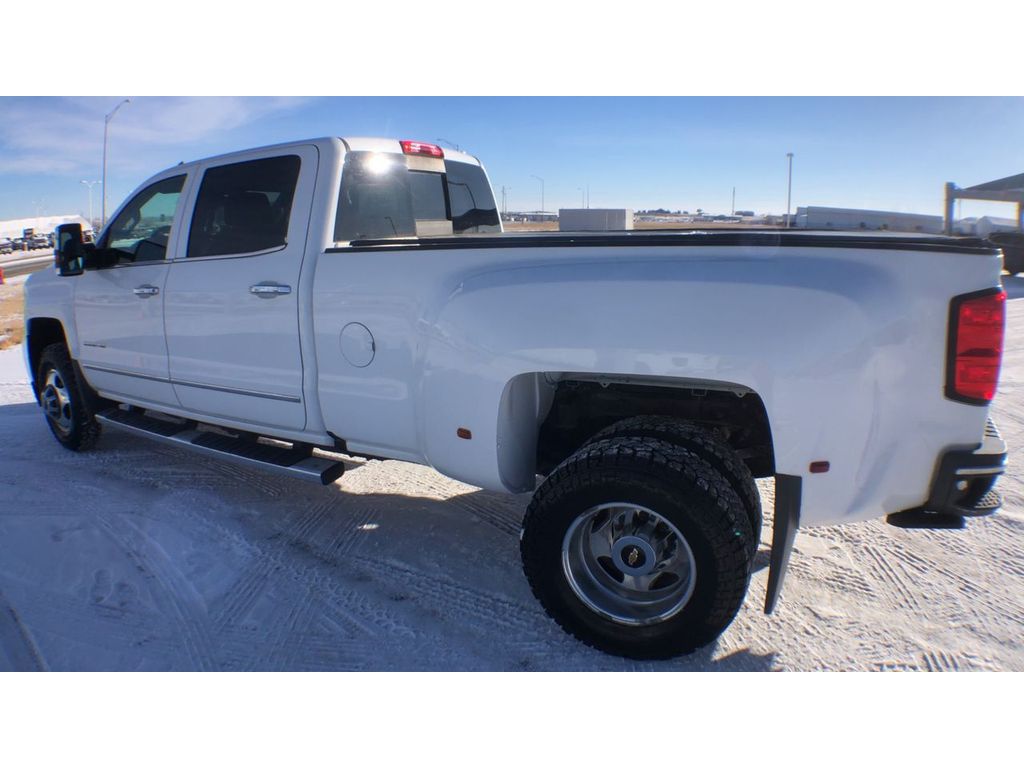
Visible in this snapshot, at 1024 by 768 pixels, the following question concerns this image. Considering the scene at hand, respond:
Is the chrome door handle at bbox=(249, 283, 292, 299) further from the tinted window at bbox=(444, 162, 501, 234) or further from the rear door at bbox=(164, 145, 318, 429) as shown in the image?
the tinted window at bbox=(444, 162, 501, 234)

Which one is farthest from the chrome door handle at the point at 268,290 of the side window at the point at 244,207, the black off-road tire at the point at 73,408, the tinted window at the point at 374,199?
the black off-road tire at the point at 73,408

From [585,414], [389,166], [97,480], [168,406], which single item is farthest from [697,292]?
[97,480]

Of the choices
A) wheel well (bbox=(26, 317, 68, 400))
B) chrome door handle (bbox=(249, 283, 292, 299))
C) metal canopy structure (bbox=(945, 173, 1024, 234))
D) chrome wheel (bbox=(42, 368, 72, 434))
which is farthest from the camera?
metal canopy structure (bbox=(945, 173, 1024, 234))

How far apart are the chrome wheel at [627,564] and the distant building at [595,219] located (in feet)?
9.86

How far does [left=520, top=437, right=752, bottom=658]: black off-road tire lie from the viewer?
8.05 feet

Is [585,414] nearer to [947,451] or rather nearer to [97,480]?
[947,451]

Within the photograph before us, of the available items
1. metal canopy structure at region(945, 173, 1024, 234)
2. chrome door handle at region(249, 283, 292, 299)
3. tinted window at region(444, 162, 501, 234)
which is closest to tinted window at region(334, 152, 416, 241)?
chrome door handle at region(249, 283, 292, 299)

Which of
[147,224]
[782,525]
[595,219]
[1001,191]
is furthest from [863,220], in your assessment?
[1001,191]

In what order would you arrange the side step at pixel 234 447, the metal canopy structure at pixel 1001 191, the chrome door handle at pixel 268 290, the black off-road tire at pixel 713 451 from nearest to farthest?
the black off-road tire at pixel 713 451, the chrome door handle at pixel 268 290, the side step at pixel 234 447, the metal canopy structure at pixel 1001 191

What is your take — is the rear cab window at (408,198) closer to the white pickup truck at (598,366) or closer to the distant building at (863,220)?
the white pickup truck at (598,366)

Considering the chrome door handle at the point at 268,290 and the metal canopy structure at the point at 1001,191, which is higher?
the metal canopy structure at the point at 1001,191

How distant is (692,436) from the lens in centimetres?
272

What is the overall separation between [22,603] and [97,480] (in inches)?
65.2

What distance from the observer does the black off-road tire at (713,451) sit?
8.73 ft
